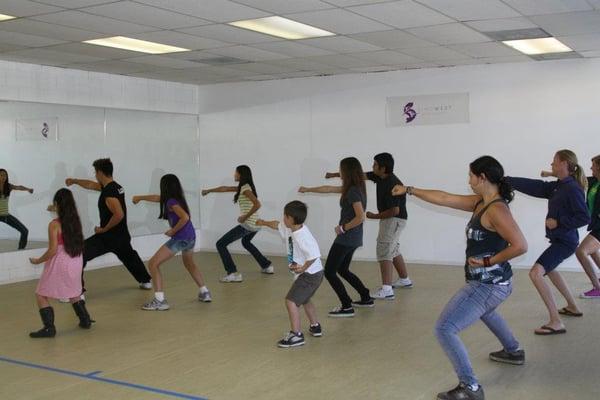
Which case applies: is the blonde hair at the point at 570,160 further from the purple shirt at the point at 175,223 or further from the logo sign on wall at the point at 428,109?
the logo sign on wall at the point at 428,109

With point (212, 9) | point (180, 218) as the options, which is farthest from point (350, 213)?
point (212, 9)

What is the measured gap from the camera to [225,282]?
940cm

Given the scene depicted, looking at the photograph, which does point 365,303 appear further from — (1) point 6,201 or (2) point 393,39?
(1) point 6,201

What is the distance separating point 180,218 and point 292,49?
9.04ft

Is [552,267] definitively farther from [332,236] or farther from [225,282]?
[332,236]

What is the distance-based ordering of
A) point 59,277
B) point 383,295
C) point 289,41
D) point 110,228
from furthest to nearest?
point 289,41 < point 110,228 < point 383,295 < point 59,277

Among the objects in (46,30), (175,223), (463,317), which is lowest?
(463,317)

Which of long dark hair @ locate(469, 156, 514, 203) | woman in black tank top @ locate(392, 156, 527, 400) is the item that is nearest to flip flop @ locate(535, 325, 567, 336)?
woman in black tank top @ locate(392, 156, 527, 400)

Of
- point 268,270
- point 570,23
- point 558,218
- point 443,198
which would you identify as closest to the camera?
point 443,198

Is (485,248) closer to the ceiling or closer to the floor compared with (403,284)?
closer to the ceiling

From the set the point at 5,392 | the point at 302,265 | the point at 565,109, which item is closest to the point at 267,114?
the point at 565,109

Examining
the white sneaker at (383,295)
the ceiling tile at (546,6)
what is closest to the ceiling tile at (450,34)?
the ceiling tile at (546,6)

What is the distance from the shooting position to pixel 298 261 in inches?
233

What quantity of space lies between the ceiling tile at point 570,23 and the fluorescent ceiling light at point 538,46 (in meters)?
0.64
